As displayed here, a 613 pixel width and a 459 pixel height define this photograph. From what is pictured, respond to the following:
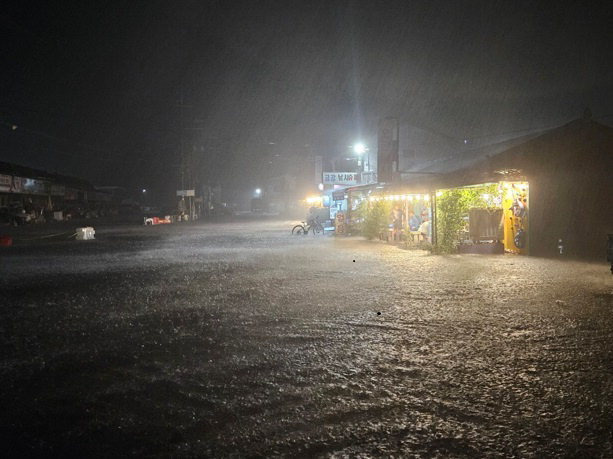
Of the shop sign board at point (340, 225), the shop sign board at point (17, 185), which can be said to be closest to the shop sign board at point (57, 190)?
the shop sign board at point (17, 185)

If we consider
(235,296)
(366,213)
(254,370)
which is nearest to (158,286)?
(235,296)

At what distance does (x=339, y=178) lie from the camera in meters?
38.7

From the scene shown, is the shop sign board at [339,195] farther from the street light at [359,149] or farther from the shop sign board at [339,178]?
the street light at [359,149]

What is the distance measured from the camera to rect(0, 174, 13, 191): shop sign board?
36156mm

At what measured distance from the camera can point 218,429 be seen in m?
3.61

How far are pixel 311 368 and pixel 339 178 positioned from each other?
34.3m

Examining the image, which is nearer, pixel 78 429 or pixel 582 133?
pixel 78 429

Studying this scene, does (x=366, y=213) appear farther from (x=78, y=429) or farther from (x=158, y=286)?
(x=78, y=429)

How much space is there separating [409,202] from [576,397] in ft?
66.2

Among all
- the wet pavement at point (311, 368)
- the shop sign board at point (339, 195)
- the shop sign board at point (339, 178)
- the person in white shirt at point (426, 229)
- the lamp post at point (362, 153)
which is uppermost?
the lamp post at point (362, 153)

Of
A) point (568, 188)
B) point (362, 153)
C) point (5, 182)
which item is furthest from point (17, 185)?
point (568, 188)

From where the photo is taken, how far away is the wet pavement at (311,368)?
3477mm

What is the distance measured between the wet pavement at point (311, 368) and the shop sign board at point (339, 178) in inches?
1099

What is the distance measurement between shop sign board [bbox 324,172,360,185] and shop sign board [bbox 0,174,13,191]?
26.0 m
